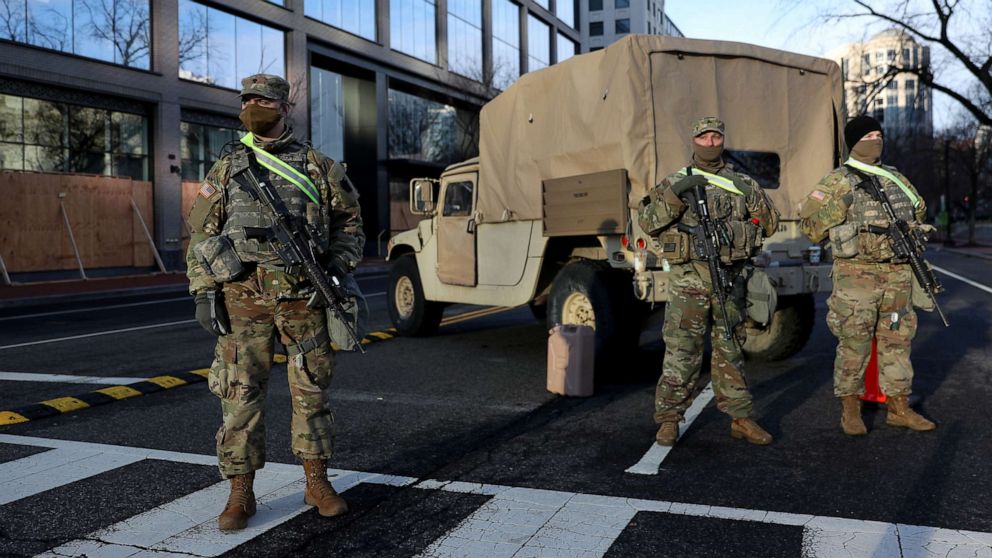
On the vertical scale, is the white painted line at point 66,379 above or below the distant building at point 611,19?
below

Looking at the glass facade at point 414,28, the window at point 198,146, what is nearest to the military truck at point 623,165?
the window at point 198,146

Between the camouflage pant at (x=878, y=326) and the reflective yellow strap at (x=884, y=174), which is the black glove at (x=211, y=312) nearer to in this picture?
the camouflage pant at (x=878, y=326)

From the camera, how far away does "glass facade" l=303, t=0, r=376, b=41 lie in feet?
103

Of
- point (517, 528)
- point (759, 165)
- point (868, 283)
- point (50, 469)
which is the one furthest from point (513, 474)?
point (759, 165)

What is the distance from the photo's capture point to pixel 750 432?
5.18 metres

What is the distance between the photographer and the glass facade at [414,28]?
35.9 m

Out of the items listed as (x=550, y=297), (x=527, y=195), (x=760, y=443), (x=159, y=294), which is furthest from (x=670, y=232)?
(x=159, y=294)

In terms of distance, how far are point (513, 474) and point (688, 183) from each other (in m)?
1.91

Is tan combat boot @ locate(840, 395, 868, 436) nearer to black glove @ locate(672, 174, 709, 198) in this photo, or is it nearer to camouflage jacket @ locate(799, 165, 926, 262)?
camouflage jacket @ locate(799, 165, 926, 262)

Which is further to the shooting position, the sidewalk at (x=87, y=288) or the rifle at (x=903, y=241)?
the sidewalk at (x=87, y=288)

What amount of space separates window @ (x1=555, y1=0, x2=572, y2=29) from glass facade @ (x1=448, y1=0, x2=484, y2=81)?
11162 mm

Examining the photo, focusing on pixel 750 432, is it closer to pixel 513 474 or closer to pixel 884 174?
pixel 513 474

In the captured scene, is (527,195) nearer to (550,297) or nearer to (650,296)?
(550,297)

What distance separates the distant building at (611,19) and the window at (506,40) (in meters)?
34.2
